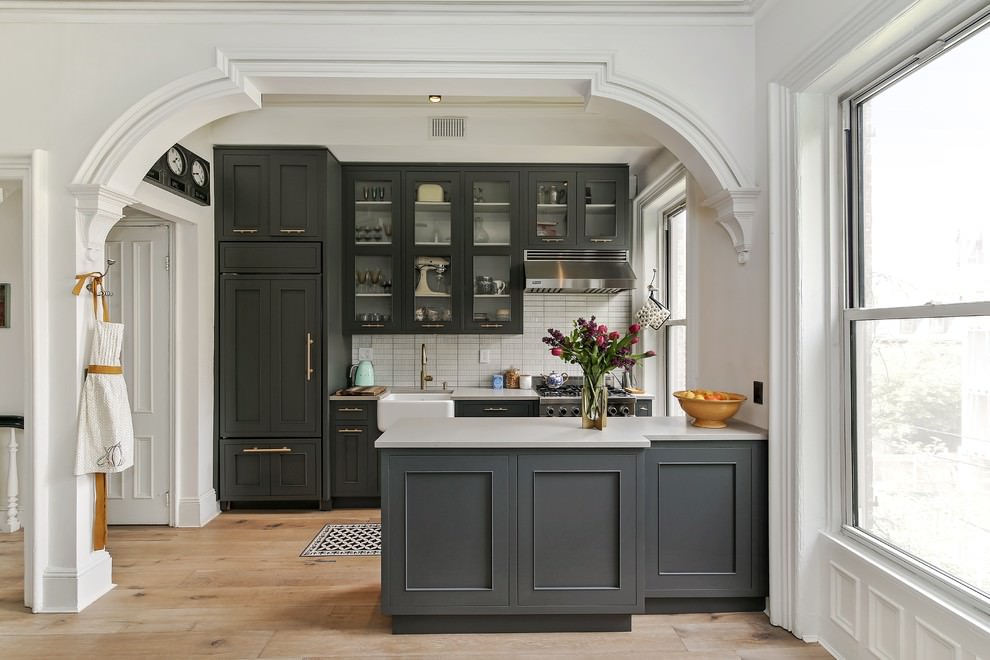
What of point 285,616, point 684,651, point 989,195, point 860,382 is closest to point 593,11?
point 989,195

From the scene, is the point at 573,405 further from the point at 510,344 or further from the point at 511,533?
the point at 511,533

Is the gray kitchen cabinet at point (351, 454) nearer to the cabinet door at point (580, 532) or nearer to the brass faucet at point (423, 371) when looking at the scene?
the brass faucet at point (423, 371)

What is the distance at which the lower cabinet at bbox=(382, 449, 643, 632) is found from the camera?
263cm

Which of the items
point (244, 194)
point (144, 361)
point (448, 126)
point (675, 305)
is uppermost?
point (448, 126)

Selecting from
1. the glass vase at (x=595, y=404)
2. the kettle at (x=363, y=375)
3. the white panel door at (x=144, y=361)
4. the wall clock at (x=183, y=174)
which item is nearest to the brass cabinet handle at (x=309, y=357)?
the kettle at (x=363, y=375)

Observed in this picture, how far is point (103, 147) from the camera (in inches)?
115

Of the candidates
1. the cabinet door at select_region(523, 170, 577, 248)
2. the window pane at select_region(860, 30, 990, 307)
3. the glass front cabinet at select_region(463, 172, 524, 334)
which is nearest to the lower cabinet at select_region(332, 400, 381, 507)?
the glass front cabinet at select_region(463, 172, 524, 334)

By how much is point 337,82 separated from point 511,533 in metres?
2.25

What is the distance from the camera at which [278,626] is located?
276cm

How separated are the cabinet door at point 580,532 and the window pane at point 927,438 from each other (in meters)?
0.92

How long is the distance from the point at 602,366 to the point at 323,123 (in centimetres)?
282

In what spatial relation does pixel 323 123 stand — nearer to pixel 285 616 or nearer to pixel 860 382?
pixel 285 616

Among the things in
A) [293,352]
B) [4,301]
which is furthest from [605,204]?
[4,301]

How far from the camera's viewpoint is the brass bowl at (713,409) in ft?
9.37
